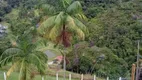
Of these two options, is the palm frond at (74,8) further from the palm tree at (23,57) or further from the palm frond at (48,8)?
the palm tree at (23,57)

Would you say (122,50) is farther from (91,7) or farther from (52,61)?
(91,7)

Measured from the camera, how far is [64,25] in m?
12.7

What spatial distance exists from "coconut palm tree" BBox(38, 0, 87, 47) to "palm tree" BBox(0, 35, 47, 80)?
1.59 metres

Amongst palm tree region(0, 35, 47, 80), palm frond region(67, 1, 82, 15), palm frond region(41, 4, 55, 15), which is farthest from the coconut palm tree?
palm tree region(0, 35, 47, 80)

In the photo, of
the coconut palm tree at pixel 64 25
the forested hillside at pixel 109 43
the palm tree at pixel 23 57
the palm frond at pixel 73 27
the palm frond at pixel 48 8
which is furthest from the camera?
the forested hillside at pixel 109 43

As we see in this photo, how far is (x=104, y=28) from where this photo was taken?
19.7 meters

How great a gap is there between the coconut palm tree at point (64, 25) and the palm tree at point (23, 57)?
1587 millimetres

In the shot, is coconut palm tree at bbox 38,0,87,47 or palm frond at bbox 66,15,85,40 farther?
coconut palm tree at bbox 38,0,87,47

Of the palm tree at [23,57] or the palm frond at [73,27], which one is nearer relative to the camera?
the palm tree at [23,57]

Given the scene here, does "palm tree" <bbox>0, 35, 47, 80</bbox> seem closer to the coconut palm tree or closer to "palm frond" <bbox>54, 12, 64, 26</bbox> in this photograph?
the coconut palm tree

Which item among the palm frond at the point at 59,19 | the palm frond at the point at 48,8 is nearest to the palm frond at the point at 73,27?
the palm frond at the point at 59,19

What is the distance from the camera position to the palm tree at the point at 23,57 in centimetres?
1092

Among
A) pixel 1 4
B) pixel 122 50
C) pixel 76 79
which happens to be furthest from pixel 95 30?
pixel 1 4

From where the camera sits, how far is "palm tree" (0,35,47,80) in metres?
10.9
